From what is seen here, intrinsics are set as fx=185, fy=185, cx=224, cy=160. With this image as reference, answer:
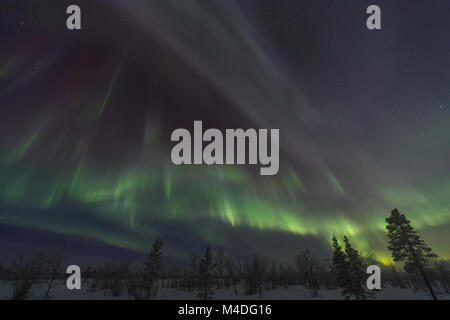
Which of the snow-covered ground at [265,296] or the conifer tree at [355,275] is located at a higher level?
the conifer tree at [355,275]

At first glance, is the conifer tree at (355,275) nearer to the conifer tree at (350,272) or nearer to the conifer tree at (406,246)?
the conifer tree at (350,272)

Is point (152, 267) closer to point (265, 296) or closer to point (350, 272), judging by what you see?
point (265, 296)

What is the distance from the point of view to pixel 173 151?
2239 cm

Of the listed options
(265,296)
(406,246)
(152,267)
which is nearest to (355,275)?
(406,246)

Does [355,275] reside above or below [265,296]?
above

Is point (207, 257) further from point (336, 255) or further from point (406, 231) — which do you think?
point (406, 231)

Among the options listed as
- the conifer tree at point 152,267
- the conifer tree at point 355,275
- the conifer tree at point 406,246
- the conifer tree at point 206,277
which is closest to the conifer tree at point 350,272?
the conifer tree at point 355,275

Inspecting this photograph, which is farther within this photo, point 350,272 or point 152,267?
point 152,267
